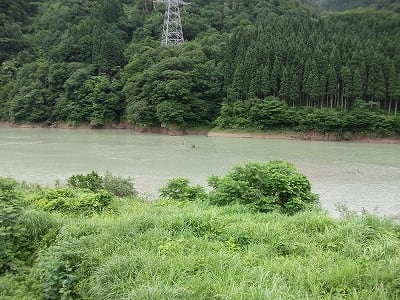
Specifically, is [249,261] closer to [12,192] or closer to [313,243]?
[313,243]

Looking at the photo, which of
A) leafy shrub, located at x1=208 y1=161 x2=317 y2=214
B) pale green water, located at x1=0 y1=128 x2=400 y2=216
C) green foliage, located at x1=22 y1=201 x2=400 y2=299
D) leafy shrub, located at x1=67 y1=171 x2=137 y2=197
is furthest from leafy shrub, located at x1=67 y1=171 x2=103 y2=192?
green foliage, located at x1=22 y1=201 x2=400 y2=299

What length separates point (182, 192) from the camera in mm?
10383

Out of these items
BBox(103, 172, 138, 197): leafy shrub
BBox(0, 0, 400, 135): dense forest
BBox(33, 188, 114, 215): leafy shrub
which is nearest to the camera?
BBox(33, 188, 114, 215): leafy shrub

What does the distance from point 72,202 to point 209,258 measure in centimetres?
461

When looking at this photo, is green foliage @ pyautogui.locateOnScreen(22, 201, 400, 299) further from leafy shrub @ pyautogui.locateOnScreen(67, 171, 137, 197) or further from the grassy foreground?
leafy shrub @ pyautogui.locateOnScreen(67, 171, 137, 197)

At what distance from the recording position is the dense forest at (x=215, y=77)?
43.4 meters

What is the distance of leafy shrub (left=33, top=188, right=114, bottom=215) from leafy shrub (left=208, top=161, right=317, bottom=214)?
93.9 inches

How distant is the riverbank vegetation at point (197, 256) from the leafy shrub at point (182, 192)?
2.30 metres

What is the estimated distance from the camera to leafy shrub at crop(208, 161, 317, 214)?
8.35 m

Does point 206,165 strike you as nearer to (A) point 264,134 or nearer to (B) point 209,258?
(B) point 209,258

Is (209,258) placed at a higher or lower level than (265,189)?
lower

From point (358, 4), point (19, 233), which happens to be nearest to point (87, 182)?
point (19, 233)

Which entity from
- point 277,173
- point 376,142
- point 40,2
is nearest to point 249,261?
point 277,173

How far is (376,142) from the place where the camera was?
38.6 metres
